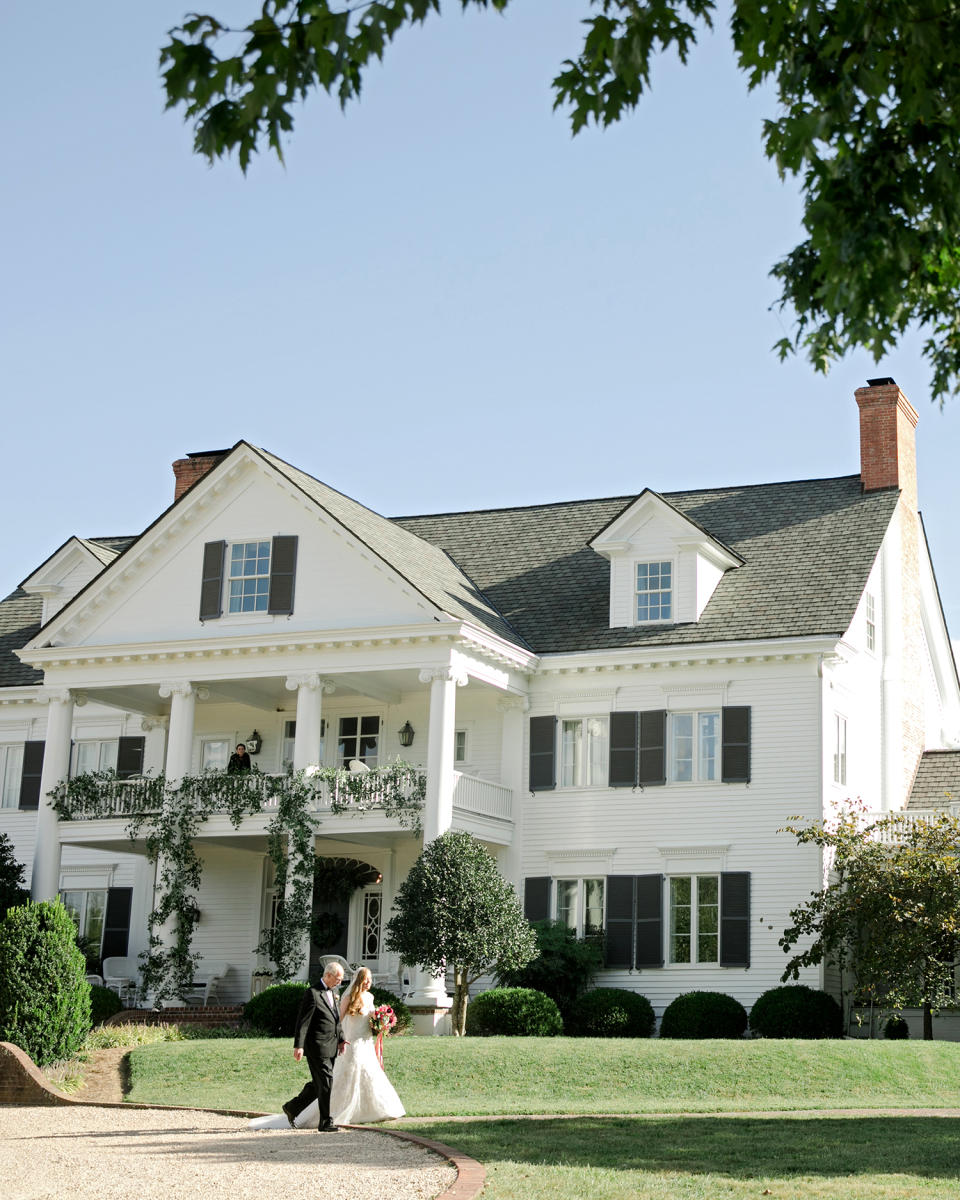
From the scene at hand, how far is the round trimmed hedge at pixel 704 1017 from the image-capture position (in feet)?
91.7

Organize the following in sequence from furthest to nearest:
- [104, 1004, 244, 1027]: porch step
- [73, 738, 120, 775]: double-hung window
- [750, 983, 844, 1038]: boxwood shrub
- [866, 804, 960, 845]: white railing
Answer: [73, 738, 120, 775]: double-hung window, [866, 804, 960, 845]: white railing, [104, 1004, 244, 1027]: porch step, [750, 983, 844, 1038]: boxwood shrub

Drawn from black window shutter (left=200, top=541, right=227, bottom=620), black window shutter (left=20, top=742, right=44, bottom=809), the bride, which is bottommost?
the bride

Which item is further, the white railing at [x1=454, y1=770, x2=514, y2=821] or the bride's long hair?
the white railing at [x1=454, y1=770, x2=514, y2=821]

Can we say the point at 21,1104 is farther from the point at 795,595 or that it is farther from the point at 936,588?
the point at 936,588

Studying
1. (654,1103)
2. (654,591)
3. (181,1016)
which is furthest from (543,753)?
(654,1103)

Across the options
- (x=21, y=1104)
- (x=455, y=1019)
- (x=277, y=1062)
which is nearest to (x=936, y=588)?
(x=455, y=1019)

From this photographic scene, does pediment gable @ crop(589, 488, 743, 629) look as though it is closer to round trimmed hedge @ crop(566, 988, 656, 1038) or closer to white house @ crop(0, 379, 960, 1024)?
white house @ crop(0, 379, 960, 1024)

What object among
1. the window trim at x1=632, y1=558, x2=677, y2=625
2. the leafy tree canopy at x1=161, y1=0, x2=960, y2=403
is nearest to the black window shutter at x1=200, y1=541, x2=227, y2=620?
the window trim at x1=632, y1=558, x2=677, y2=625

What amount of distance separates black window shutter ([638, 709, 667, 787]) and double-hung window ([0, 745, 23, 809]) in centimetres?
1467

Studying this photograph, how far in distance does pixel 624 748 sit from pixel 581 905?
3107 millimetres

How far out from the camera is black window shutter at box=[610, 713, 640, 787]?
30.8m

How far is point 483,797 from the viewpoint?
30.7 m

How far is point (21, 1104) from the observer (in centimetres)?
1916

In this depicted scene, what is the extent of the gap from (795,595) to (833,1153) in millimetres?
18070
